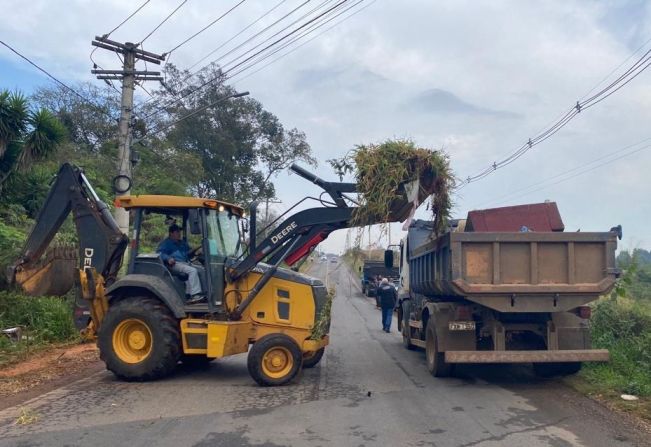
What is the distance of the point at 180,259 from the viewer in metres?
10.1

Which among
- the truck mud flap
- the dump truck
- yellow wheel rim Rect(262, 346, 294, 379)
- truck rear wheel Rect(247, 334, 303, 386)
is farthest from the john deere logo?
the truck mud flap

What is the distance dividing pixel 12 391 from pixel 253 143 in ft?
107

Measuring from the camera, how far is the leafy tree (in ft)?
128

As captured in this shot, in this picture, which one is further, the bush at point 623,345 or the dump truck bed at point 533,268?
the bush at point 623,345

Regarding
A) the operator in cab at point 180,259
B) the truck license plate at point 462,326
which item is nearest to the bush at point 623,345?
the truck license plate at point 462,326

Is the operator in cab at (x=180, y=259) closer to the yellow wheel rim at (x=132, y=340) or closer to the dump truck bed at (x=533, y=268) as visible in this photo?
the yellow wheel rim at (x=132, y=340)

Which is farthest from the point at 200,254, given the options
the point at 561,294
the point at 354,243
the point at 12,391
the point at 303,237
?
the point at 561,294

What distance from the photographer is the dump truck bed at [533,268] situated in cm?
881

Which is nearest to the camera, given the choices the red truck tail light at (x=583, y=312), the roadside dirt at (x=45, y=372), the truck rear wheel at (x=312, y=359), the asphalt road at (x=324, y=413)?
the asphalt road at (x=324, y=413)

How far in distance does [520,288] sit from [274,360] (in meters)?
3.67

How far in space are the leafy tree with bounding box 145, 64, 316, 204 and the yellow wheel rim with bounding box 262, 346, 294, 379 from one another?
29.2 meters

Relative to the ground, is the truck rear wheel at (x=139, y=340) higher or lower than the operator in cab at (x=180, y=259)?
lower

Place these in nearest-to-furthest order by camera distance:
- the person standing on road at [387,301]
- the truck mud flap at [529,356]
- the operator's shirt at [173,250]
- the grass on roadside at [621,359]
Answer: the grass on roadside at [621,359] → the truck mud flap at [529,356] → the operator's shirt at [173,250] → the person standing on road at [387,301]

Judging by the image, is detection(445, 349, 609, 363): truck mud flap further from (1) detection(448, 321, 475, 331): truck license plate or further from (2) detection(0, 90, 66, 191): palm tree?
(2) detection(0, 90, 66, 191): palm tree
